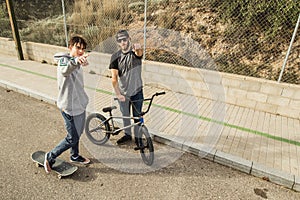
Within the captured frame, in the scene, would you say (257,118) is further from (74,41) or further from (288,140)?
(74,41)

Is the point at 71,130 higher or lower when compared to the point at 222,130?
higher

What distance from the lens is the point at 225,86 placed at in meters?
5.14

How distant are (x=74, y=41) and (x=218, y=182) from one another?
106 inches

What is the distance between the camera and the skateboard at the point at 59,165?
2.92 metres

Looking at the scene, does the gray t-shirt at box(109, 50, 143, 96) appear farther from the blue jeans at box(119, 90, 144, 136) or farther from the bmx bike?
the bmx bike

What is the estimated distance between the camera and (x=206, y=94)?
5.47 metres

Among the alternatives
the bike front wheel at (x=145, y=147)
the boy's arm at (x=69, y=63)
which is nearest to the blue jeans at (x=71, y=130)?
the boy's arm at (x=69, y=63)

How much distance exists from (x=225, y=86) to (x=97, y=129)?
3.28 metres

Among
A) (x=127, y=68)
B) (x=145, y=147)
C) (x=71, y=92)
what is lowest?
(x=145, y=147)

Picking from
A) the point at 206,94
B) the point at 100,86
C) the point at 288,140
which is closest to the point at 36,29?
the point at 100,86

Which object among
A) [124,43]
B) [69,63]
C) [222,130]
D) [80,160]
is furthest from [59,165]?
[222,130]

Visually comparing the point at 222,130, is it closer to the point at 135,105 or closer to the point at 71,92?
the point at 135,105

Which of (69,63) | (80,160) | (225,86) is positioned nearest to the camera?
(69,63)

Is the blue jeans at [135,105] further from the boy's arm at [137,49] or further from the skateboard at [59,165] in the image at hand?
the skateboard at [59,165]
